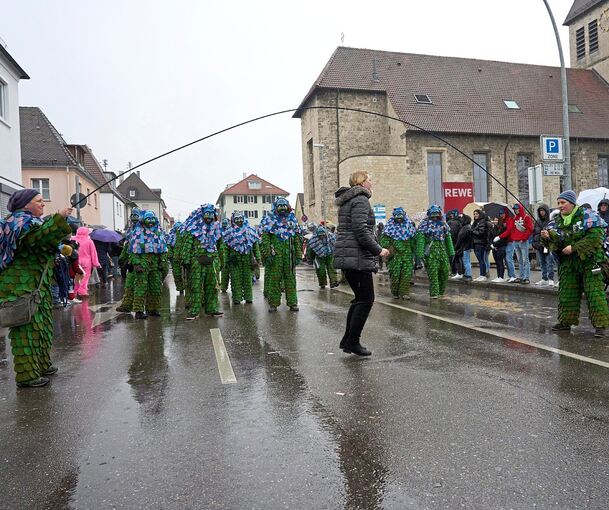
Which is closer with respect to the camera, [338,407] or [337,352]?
[338,407]

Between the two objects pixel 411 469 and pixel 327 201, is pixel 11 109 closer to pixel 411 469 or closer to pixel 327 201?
pixel 411 469

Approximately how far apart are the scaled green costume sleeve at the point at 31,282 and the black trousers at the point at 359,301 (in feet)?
9.46

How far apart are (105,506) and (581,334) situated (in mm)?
6549

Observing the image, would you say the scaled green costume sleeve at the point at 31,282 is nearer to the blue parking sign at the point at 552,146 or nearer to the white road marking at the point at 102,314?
the white road marking at the point at 102,314

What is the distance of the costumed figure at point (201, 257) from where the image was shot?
9.80 metres

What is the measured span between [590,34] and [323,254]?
1686 inches

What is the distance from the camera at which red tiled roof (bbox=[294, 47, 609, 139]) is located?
130ft

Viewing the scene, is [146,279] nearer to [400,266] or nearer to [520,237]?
[400,266]

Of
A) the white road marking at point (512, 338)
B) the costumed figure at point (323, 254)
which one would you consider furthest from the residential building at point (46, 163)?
the white road marking at point (512, 338)

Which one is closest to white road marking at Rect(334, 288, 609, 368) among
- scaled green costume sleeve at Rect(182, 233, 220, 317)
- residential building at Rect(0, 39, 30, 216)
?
scaled green costume sleeve at Rect(182, 233, 220, 317)

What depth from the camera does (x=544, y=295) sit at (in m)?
12.8

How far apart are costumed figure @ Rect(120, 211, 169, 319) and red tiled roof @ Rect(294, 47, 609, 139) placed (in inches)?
1210

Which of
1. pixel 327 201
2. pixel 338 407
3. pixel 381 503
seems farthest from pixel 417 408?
pixel 327 201

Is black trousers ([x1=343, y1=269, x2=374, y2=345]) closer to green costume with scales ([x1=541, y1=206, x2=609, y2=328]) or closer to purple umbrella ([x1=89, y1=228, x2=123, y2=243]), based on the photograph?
green costume with scales ([x1=541, y1=206, x2=609, y2=328])
